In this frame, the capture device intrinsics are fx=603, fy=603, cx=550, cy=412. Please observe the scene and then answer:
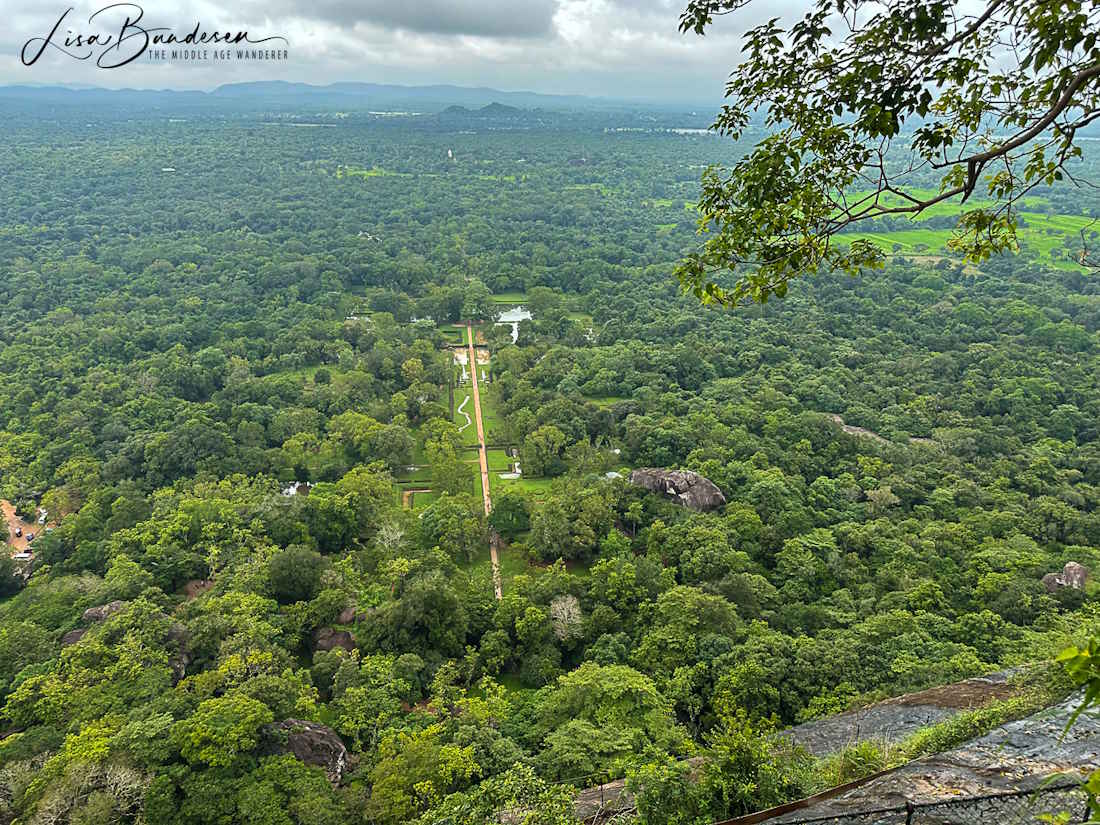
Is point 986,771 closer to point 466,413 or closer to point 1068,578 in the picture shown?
point 1068,578

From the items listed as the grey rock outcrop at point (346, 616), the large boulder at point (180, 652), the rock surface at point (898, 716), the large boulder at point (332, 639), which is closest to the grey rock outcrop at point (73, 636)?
the large boulder at point (180, 652)

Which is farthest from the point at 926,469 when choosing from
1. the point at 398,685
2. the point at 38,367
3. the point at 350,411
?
the point at 38,367

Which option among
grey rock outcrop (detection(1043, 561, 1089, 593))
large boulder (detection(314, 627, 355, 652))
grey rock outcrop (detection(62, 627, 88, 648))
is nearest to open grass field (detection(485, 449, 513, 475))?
large boulder (detection(314, 627, 355, 652))

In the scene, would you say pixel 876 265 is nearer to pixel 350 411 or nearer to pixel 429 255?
pixel 350 411

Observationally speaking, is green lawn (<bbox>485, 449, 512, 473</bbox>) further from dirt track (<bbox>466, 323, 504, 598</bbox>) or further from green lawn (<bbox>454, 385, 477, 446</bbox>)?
green lawn (<bbox>454, 385, 477, 446</bbox>)

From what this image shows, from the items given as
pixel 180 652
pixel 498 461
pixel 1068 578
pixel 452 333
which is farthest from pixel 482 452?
pixel 1068 578

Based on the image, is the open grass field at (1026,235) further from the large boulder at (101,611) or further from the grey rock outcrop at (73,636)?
the grey rock outcrop at (73,636)

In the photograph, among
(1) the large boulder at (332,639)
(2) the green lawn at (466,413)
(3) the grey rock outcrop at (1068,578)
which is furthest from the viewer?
(2) the green lawn at (466,413)
